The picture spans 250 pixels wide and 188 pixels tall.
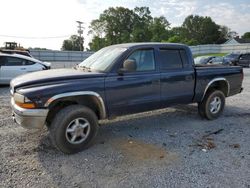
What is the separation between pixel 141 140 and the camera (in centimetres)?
494

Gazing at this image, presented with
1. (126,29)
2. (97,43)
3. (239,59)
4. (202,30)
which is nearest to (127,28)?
(126,29)

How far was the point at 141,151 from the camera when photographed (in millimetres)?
4414

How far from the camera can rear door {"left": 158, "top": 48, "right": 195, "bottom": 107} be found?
17.5 ft

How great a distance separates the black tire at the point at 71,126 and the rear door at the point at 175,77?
5.59 ft

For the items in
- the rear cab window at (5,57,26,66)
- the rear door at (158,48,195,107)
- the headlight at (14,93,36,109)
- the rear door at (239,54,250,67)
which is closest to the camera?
the headlight at (14,93,36,109)

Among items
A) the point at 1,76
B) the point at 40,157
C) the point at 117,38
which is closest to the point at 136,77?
the point at 40,157

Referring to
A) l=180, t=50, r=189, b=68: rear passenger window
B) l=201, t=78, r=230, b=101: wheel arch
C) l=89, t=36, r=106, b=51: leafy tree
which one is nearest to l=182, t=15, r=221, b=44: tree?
l=89, t=36, r=106, b=51: leafy tree

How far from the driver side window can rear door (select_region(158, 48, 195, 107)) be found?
0.22 metres

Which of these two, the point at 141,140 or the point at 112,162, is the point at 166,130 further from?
the point at 112,162

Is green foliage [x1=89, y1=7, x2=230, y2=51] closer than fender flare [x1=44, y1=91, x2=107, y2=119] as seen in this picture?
No

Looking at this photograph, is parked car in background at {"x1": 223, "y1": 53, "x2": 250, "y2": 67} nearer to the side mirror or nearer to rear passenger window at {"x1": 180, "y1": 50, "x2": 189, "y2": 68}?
rear passenger window at {"x1": 180, "y1": 50, "x2": 189, "y2": 68}

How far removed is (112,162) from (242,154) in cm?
219

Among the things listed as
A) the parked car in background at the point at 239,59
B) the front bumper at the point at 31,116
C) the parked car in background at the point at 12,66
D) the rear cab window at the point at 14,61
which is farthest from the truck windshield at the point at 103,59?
the parked car in background at the point at 239,59

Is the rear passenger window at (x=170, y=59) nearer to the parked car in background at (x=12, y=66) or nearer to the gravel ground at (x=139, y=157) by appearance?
the gravel ground at (x=139, y=157)
